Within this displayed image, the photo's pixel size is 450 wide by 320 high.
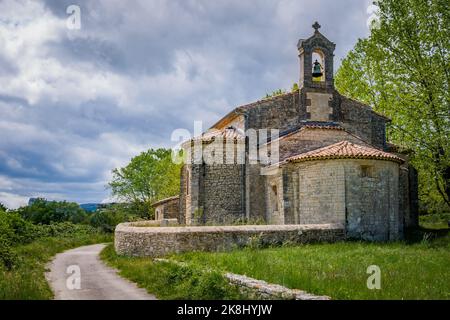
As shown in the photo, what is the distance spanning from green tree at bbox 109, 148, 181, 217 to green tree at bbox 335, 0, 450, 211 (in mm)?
30790

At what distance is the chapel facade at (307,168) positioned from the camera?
1672 centimetres

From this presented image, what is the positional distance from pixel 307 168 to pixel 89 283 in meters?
9.81

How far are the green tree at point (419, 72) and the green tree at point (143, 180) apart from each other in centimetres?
3079

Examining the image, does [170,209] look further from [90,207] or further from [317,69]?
[90,207]

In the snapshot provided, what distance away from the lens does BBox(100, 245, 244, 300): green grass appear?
29.1ft

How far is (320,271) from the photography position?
33.0 feet

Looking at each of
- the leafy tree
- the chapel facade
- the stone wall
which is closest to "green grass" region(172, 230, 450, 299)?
the chapel facade

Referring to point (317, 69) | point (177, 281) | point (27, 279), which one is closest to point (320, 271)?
point (177, 281)

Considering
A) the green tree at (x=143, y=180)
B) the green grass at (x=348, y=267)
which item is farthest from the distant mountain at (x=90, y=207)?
the green grass at (x=348, y=267)

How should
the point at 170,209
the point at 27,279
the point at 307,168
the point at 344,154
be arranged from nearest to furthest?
the point at 27,279
the point at 344,154
the point at 307,168
the point at 170,209

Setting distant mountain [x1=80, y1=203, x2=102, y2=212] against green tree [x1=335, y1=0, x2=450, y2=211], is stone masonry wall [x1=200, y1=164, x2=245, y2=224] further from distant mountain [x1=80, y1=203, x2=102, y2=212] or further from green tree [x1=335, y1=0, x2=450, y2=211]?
distant mountain [x1=80, y1=203, x2=102, y2=212]

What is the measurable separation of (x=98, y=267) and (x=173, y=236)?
9.95ft

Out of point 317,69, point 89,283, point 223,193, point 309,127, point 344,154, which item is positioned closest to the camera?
point 89,283
